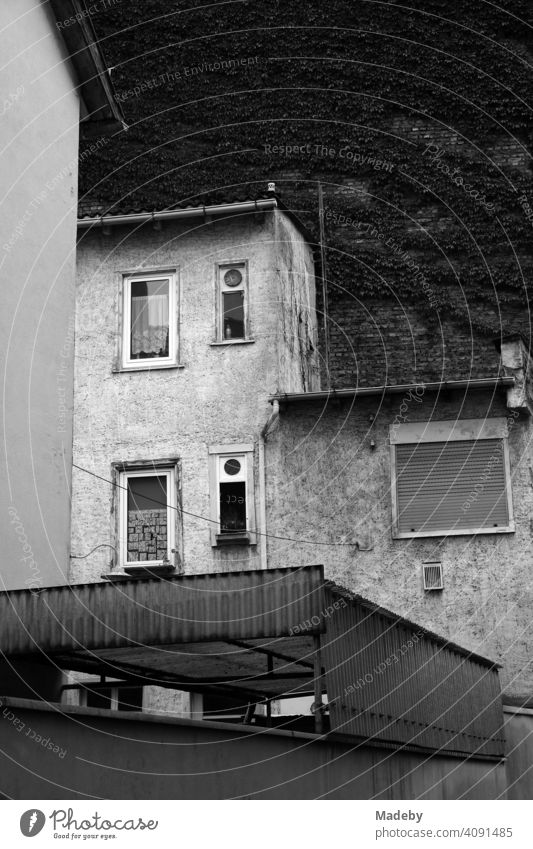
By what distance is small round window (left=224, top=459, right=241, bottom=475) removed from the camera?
1925cm

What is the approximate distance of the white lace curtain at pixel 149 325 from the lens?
2031 centimetres

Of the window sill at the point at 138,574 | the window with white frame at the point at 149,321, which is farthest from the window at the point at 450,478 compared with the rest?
the window with white frame at the point at 149,321

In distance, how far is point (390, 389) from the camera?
18500 mm

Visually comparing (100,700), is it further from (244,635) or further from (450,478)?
(244,635)

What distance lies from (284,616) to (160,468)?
A: 948 centimetres

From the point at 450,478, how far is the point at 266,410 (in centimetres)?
309

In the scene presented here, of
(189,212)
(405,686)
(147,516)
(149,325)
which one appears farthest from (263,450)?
(405,686)

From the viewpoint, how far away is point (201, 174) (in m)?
25.3

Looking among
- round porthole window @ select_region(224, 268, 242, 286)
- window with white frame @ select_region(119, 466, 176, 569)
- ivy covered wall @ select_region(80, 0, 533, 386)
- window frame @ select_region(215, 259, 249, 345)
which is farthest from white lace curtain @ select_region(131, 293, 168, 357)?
ivy covered wall @ select_region(80, 0, 533, 386)

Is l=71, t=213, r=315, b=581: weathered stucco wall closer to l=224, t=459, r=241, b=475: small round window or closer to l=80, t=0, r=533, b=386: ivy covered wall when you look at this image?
l=224, t=459, r=241, b=475: small round window

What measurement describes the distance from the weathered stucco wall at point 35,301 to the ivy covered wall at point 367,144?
9527 mm

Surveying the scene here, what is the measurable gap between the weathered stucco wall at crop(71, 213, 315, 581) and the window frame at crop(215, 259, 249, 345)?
7 centimetres

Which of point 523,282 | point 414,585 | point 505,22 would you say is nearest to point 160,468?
point 414,585

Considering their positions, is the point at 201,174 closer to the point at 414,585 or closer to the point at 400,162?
the point at 400,162
